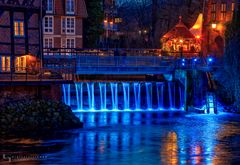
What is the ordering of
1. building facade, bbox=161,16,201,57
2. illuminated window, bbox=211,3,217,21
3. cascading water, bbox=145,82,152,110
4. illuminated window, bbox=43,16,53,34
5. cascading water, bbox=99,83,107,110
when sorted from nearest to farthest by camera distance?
1. cascading water, bbox=99,83,107,110
2. cascading water, bbox=145,82,152,110
3. illuminated window, bbox=211,3,217,21
4. illuminated window, bbox=43,16,53,34
5. building facade, bbox=161,16,201,57

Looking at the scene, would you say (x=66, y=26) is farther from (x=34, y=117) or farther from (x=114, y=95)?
(x=34, y=117)

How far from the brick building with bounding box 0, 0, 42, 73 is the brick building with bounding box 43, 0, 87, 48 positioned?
1917 centimetres

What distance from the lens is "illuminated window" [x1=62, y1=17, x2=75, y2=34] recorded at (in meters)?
67.5

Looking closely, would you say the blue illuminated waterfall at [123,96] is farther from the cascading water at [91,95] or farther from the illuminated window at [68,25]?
the illuminated window at [68,25]

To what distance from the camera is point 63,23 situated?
67.6 meters

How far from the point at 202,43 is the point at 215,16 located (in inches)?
175

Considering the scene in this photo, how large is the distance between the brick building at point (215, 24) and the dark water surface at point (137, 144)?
73.1 ft

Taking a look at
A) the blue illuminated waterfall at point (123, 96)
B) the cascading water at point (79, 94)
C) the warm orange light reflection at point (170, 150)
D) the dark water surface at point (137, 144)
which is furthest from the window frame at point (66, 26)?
the warm orange light reflection at point (170, 150)

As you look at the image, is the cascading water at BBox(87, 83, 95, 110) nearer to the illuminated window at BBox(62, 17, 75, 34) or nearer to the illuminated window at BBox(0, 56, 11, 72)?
the illuminated window at BBox(0, 56, 11, 72)

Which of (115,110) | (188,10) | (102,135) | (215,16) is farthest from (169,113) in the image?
(188,10)

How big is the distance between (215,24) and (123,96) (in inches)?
→ 685

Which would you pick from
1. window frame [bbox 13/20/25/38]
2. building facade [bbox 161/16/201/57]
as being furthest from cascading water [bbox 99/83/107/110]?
building facade [bbox 161/16/201/57]

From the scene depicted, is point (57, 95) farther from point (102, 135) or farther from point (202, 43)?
point (202, 43)

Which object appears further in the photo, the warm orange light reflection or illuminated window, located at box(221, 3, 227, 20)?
illuminated window, located at box(221, 3, 227, 20)
